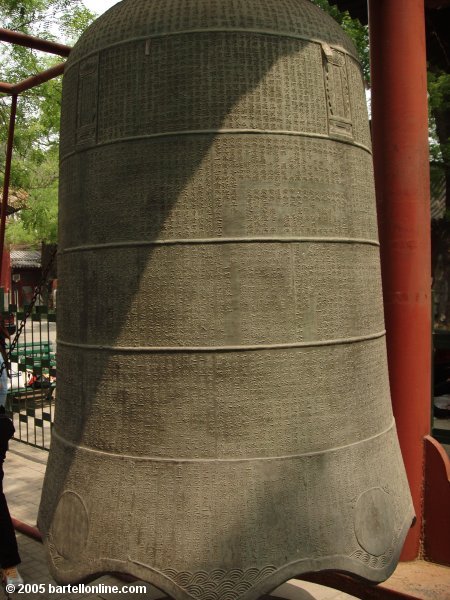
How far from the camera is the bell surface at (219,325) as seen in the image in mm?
1929

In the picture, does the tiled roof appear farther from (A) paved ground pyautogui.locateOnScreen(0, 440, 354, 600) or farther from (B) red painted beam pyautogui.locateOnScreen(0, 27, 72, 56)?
(B) red painted beam pyautogui.locateOnScreen(0, 27, 72, 56)

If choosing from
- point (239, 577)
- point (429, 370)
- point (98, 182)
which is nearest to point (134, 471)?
point (239, 577)

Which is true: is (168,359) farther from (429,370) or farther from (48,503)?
(429,370)

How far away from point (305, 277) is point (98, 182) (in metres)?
0.81

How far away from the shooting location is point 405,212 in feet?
12.2

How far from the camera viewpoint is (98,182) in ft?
7.18

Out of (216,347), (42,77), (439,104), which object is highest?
(439,104)

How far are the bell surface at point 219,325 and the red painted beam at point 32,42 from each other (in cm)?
136

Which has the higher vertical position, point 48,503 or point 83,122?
point 83,122

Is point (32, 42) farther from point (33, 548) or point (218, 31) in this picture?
point (33, 548)

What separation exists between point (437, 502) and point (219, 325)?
2.55 metres

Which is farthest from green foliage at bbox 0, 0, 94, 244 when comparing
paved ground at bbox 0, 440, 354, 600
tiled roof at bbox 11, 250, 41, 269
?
tiled roof at bbox 11, 250, 41, 269

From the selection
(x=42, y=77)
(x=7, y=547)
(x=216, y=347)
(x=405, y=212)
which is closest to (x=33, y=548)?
(x=7, y=547)

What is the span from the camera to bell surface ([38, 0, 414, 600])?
1.93m
